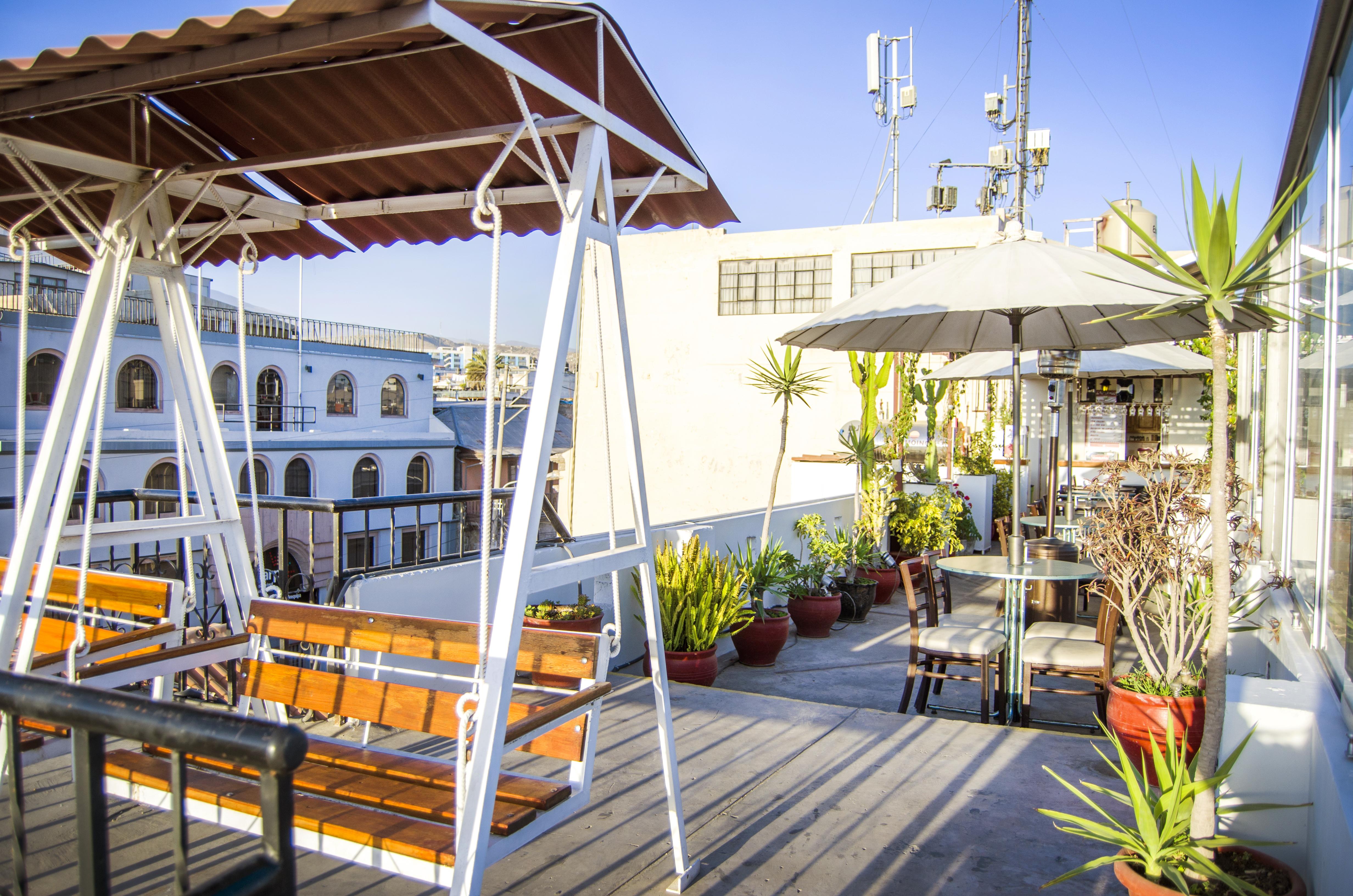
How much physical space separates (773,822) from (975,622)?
9.20ft

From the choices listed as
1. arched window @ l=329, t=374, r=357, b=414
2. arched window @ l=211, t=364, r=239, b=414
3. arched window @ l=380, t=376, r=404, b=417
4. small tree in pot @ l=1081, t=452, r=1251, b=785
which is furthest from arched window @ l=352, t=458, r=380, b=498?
small tree in pot @ l=1081, t=452, r=1251, b=785

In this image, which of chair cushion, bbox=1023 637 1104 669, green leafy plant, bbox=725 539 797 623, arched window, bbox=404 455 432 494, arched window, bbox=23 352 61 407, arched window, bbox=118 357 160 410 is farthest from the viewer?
arched window, bbox=404 455 432 494

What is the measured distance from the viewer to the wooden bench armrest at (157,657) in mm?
2686

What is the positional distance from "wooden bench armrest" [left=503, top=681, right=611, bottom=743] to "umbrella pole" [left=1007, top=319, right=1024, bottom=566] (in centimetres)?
311

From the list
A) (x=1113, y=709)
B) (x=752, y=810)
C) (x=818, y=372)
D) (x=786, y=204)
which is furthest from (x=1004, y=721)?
(x=786, y=204)

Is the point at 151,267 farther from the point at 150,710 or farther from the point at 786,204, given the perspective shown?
the point at 786,204

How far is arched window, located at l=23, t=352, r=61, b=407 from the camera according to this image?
27625 mm

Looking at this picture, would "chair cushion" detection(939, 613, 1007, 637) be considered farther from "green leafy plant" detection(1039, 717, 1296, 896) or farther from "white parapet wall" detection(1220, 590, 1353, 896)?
"green leafy plant" detection(1039, 717, 1296, 896)

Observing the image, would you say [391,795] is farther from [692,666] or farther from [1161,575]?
[1161,575]

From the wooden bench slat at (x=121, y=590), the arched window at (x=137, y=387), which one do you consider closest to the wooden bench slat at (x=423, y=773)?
the wooden bench slat at (x=121, y=590)

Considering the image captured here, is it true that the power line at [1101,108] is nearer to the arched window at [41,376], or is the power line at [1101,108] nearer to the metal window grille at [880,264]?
the metal window grille at [880,264]

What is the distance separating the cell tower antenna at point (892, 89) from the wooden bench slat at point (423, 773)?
1770 cm

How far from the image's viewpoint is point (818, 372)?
18.0 m

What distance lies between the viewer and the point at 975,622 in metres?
5.47
